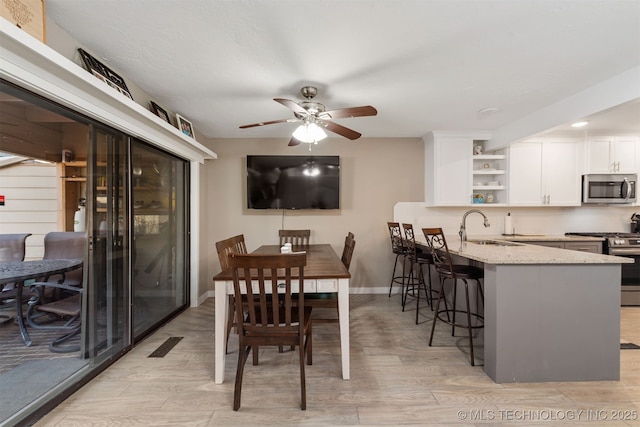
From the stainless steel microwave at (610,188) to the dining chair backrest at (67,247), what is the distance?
5.53 metres

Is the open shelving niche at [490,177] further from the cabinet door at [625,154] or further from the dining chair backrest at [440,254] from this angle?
the dining chair backrest at [440,254]

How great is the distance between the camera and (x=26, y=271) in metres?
1.63

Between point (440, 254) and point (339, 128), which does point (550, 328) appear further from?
point (339, 128)

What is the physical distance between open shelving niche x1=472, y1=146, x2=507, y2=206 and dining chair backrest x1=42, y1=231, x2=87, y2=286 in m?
4.29

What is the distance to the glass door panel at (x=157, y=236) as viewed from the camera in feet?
8.58

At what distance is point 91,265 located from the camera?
6.75 ft

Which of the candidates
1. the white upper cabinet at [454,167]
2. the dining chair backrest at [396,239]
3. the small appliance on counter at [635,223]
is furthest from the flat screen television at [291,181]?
the small appliance on counter at [635,223]

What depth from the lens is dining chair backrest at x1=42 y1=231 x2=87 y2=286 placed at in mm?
1834

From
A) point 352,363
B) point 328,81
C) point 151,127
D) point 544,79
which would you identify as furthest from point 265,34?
point 352,363

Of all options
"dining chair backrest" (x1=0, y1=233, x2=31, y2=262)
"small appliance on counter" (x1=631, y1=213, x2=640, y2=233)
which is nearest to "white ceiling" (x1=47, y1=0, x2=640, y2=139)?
"dining chair backrest" (x1=0, y1=233, x2=31, y2=262)

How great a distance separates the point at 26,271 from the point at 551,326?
3.43m

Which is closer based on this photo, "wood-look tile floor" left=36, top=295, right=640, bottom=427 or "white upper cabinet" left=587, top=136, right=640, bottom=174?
"wood-look tile floor" left=36, top=295, right=640, bottom=427

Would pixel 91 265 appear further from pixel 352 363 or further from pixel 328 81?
pixel 328 81

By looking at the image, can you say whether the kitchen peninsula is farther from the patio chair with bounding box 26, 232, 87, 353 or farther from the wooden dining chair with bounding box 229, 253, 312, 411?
the patio chair with bounding box 26, 232, 87, 353
